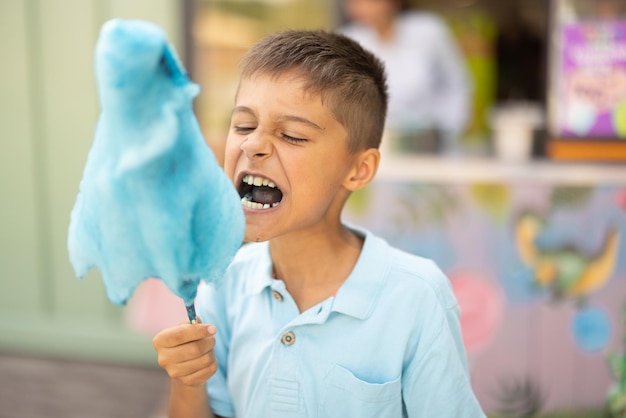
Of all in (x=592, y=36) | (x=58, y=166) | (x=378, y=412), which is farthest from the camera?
(x=58, y=166)

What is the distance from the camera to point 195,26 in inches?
167

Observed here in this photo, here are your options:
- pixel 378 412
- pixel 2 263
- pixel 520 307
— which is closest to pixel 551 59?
pixel 520 307

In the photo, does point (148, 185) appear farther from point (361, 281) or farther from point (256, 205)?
point (361, 281)

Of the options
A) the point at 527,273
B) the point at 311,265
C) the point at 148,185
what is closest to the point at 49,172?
the point at 527,273

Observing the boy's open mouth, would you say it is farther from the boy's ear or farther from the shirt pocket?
the shirt pocket

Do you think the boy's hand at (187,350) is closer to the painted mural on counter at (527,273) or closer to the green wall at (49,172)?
the painted mural on counter at (527,273)

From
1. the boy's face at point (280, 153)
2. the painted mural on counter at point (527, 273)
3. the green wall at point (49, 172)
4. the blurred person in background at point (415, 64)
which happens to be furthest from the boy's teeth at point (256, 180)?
the green wall at point (49, 172)

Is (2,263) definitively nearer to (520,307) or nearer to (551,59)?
(520,307)

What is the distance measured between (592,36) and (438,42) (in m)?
0.93

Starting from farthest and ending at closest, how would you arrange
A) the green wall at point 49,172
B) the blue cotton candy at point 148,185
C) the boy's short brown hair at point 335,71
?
the green wall at point 49,172, the boy's short brown hair at point 335,71, the blue cotton candy at point 148,185

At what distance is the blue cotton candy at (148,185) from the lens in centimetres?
108

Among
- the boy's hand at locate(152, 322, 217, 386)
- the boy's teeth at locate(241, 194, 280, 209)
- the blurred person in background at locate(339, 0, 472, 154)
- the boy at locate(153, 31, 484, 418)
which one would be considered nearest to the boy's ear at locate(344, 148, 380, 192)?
the boy at locate(153, 31, 484, 418)

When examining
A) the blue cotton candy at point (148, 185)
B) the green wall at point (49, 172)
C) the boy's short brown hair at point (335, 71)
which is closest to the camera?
the blue cotton candy at point (148, 185)

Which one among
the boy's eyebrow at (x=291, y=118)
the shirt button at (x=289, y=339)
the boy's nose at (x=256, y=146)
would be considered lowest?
the shirt button at (x=289, y=339)
